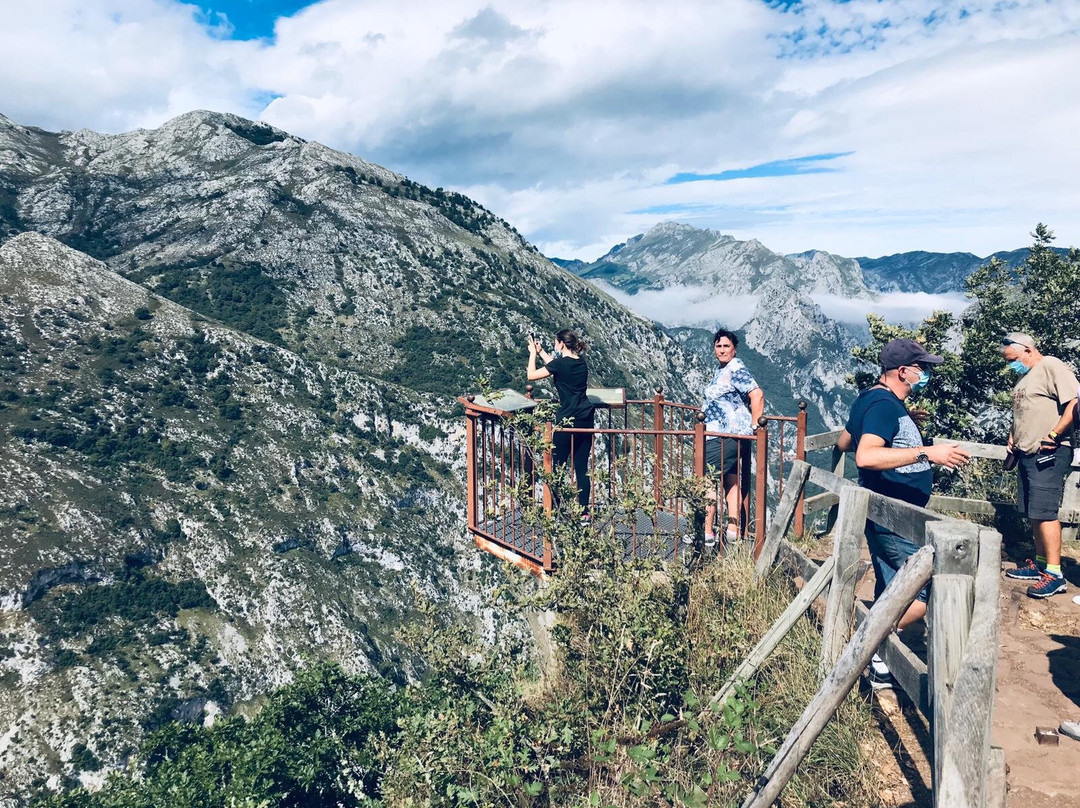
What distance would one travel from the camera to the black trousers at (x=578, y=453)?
720cm

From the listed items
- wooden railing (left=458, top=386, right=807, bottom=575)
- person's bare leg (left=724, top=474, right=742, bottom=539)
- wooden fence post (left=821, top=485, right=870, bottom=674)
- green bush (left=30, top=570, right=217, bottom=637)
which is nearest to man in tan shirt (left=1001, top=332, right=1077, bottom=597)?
wooden railing (left=458, top=386, right=807, bottom=575)

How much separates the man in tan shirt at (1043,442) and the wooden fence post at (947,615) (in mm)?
3872

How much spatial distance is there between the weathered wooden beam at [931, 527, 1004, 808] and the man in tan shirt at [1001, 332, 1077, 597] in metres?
3.93

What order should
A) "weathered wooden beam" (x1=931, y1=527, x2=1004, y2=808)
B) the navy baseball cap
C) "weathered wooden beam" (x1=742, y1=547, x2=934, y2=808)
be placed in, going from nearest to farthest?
"weathered wooden beam" (x1=931, y1=527, x2=1004, y2=808) → "weathered wooden beam" (x1=742, y1=547, x2=934, y2=808) → the navy baseball cap

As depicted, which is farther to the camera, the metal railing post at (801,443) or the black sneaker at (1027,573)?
the metal railing post at (801,443)

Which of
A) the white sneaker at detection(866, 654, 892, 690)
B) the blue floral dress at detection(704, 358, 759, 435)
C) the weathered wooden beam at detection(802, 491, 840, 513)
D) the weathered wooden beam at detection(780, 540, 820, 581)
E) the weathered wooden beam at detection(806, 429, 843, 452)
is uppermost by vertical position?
the blue floral dress at detection(704, 358, 759, 435)

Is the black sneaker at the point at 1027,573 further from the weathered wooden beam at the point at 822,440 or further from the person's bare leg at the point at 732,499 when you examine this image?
the person's bare leg at the point at 732,499

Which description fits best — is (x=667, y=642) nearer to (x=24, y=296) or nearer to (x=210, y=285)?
(x=24, y=296)

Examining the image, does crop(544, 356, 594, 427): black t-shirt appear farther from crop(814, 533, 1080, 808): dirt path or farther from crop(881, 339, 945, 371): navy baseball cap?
crop(814, 533, 1080, 808): dirt path

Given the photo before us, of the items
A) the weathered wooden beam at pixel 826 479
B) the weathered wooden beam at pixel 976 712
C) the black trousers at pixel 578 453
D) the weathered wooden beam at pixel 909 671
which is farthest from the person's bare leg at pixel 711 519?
the weathered wooden beam at pixel 976 712

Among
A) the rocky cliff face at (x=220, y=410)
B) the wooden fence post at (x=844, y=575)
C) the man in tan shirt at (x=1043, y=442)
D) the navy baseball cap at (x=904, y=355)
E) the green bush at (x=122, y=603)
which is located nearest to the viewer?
the wooden fence post at (x=844, y=575)

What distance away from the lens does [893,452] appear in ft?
13.0

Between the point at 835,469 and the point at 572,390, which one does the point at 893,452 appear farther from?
the point at 572,390

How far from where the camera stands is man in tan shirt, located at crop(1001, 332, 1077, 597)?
17.9 feet
